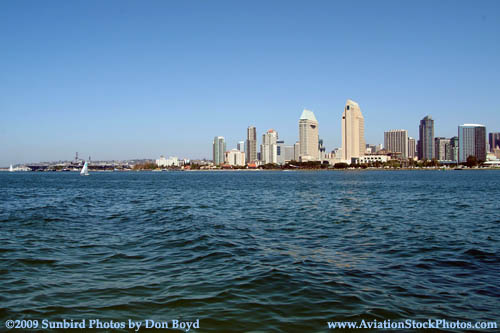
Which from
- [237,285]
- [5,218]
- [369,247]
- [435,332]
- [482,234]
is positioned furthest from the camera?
[5,218]

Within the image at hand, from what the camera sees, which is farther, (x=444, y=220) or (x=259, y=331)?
(x=444, y=220)

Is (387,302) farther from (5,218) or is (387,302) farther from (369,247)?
(5,218)

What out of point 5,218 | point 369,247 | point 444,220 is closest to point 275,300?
point 369,247

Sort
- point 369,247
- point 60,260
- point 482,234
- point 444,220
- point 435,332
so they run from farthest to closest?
point 444,220 < point 482,234 < point 369,247 < point 60,260 < point 435,332

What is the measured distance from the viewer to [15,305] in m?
8.22

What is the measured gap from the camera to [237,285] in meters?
9.60

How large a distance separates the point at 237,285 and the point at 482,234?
13219 millimetres

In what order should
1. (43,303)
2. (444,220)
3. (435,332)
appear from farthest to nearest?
(444,220) → (43,303) → (435,332)

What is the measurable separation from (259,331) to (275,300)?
65.7 inches

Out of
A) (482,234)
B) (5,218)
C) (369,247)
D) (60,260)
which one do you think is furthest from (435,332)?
(5,218)

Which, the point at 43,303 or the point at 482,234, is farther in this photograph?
the point at 482,234

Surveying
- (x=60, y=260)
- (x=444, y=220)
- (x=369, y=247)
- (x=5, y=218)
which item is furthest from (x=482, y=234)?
(x=5, y=218)

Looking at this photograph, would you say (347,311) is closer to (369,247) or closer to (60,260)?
(369,247)

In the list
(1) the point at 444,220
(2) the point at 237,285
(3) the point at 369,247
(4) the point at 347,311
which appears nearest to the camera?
(4) the point at 347,311
